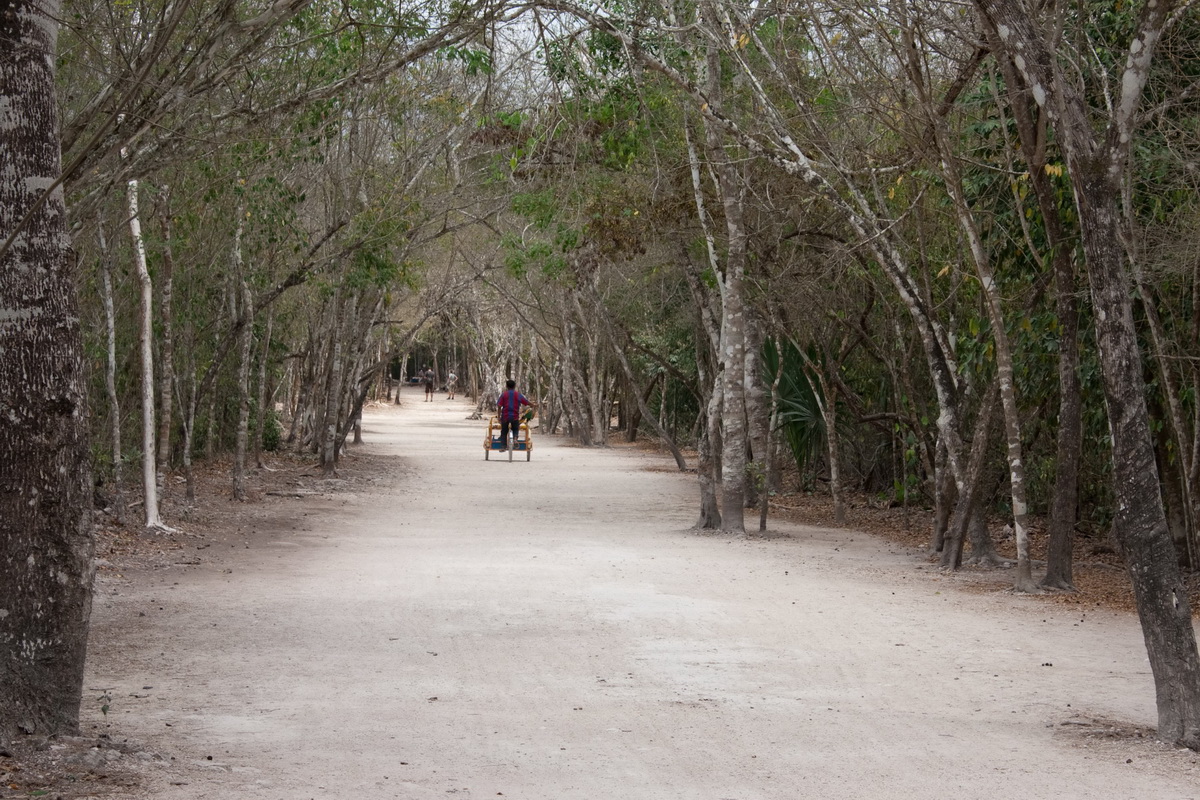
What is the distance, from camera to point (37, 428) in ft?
18.4

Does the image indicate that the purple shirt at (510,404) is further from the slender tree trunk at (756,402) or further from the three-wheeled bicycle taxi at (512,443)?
the slender tree trunk at (756,402)

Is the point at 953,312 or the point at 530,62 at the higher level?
the point at 530,62

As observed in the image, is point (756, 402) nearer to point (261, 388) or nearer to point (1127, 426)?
point (261, 388)

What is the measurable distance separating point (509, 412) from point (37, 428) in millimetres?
26240

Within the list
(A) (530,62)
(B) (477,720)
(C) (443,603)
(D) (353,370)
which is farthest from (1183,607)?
(D) (353,370)

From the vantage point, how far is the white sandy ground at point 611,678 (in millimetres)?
5809

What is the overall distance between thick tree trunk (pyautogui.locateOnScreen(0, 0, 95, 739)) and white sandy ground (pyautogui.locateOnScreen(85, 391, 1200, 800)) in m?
0.72

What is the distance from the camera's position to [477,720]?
6801 mm

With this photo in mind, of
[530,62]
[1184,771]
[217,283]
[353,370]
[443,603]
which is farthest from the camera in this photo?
[353,370]

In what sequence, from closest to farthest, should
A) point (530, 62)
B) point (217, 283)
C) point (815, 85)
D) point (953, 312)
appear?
point (530, 62) < point (953, 312) < point (815, 85) < point (217, 283)

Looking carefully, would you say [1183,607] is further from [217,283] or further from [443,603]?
[217,283]

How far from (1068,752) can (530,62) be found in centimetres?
855

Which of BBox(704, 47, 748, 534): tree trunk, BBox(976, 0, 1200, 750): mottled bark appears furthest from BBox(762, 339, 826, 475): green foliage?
BBox(976, 0, 1200, 750): mottled bark

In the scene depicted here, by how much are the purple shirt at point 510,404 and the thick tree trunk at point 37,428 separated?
84.0ft
